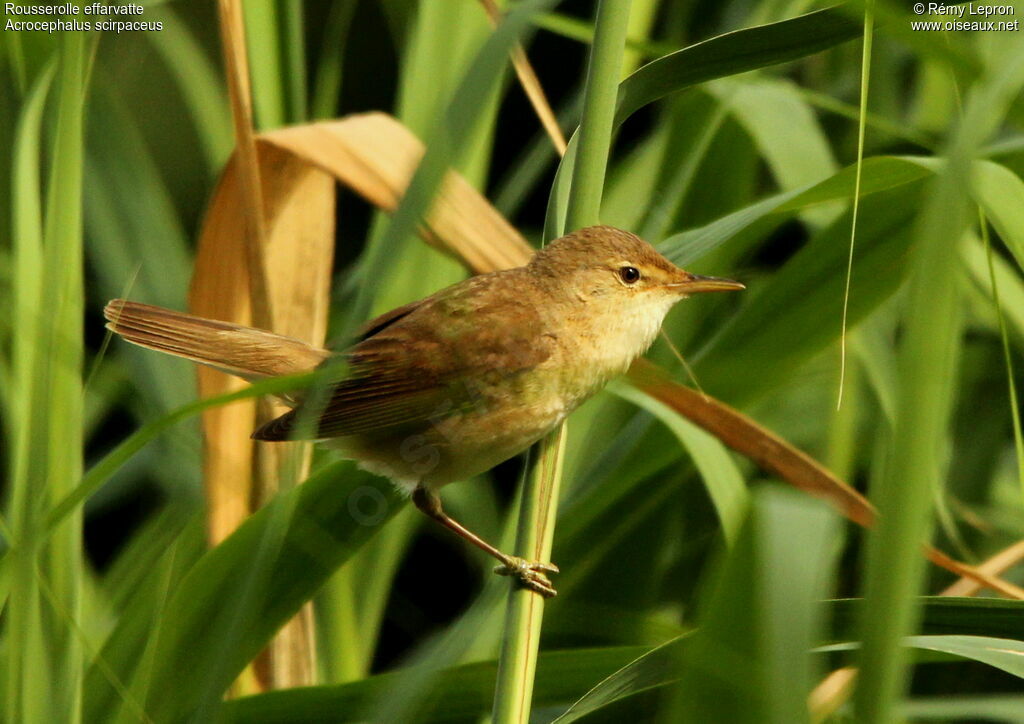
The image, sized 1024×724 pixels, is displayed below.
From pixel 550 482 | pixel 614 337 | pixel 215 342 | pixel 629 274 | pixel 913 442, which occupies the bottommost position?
pixel 913 442

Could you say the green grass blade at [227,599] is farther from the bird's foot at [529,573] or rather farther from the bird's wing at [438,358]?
the bird's wing at [438,358]

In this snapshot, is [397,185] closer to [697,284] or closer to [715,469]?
[697,284]

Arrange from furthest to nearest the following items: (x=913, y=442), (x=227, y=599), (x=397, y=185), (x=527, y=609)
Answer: (x=397, y=185), (x=227, y=599), (x=527, y=609), (x=913, y=442)

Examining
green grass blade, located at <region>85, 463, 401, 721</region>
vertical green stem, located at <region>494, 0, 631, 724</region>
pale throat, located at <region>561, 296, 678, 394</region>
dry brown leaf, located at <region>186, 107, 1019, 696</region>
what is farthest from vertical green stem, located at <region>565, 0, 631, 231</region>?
green grass blade, located at <region>85, 463, 401, 721</region>

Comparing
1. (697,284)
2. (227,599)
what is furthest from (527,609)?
(697,284)

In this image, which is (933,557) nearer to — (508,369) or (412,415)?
(508,369)

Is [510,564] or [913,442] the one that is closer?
[913,442]

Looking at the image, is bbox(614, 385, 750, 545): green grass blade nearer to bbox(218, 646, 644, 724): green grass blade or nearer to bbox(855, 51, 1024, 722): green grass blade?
bbox(218, 646, 644, 724): green grass blade
